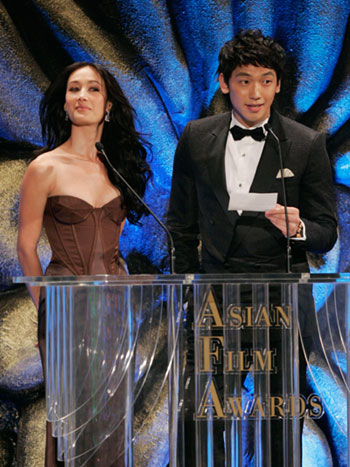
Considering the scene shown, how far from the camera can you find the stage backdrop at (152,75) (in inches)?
145

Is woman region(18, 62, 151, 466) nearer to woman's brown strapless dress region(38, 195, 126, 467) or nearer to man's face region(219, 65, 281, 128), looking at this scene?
woman's brown strapless dress region(38, 195, 126, 467)

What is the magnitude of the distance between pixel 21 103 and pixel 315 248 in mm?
1622

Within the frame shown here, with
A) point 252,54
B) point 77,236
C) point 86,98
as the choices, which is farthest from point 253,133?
point 77,236

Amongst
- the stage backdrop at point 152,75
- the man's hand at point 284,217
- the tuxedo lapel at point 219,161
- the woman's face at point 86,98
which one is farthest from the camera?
the stage backdrop at point 152,75

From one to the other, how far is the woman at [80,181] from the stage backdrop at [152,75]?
0.55m

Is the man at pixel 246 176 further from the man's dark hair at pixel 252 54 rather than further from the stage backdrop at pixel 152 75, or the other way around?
the stage backdrop at pixel 152 75

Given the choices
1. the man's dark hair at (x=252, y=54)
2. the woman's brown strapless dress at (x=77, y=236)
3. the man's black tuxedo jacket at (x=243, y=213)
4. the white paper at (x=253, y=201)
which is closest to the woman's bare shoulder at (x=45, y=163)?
the woman's brown strapless dress at (x=77, y=236)

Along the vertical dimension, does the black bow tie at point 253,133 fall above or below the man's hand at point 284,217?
above

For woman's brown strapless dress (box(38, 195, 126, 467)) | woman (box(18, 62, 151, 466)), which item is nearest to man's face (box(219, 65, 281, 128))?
woman (box(18, 62, 151, 466))

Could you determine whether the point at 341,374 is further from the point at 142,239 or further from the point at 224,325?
the point at 142,239

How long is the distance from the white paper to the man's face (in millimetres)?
521

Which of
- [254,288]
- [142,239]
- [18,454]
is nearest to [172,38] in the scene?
[142,239]

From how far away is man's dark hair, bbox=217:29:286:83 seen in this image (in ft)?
10.3

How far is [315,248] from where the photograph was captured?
2.97m
